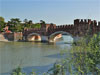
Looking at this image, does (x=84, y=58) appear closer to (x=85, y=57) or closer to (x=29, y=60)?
(x=85, y=57)

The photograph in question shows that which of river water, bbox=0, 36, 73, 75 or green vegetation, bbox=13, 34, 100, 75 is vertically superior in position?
green vegetation, bbox=13, 34, 100, 75

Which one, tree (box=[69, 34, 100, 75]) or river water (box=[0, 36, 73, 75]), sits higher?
tree (box=[69, 34, 100, 75])

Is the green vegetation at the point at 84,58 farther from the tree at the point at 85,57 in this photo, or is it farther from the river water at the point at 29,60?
the river water at the point at 29,60

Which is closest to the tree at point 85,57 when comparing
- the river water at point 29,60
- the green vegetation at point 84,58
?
the green vegetation at point 84,58

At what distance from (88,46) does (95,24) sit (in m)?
15.9

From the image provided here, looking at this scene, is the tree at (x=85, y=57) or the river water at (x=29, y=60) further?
the river water at (x=29, y=60)

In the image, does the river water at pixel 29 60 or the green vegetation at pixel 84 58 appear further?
the river water at pixel 29 60

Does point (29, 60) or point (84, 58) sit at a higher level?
point (84, 58)

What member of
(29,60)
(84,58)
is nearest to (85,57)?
(84,58)

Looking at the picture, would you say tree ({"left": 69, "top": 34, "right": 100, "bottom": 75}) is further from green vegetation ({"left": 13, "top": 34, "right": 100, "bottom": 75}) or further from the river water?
the river water

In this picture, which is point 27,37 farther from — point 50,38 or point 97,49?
point 97,49

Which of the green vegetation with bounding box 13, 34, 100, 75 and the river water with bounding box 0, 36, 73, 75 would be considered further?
the river water with bounding box 0, 36, 73, 75

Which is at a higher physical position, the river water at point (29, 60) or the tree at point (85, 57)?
the tree at point (85, 57)

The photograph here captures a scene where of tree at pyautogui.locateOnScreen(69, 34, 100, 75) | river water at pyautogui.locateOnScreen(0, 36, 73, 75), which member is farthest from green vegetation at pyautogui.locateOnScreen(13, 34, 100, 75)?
river water at pyautogui.locateOnScreen(0, 36, 73, 75)
